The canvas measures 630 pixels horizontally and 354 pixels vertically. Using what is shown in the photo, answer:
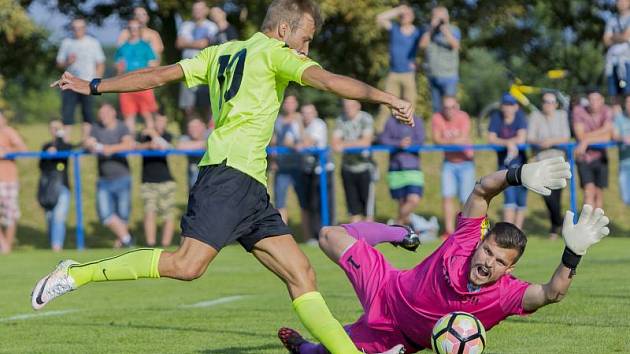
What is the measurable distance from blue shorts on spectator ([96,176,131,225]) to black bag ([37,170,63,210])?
0.70 m

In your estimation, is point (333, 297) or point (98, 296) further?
point (98, 296)

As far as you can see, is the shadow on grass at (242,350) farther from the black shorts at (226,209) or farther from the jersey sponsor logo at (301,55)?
the jersey sponsor logo at (301,55)

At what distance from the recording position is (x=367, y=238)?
27.6 ft

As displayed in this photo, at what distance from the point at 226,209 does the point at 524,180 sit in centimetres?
170

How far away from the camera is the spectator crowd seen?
58.9 ft

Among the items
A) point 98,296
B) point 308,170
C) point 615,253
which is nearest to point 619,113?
point 615,253

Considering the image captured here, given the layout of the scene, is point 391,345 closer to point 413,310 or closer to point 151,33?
point 413,310

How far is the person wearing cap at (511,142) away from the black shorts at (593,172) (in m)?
0.85

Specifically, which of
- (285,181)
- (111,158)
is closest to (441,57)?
(285,181)

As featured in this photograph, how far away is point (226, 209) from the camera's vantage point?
7027mm

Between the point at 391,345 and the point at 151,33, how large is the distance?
40.8ft

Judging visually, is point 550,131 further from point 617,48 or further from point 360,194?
point 360,194

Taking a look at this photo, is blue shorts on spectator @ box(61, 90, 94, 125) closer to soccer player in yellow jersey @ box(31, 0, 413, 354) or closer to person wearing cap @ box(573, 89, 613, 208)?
person wearing cap @ box(573, 89, 613, 208)

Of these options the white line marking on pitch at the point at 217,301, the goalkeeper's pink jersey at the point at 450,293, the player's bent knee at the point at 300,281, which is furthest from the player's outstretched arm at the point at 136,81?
the white line marking on pitch at the point at 217,301
